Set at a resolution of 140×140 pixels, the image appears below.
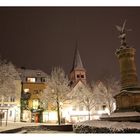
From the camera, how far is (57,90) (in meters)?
15.0

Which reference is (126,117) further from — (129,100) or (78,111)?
(78,111)

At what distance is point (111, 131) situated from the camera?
5.18 meters

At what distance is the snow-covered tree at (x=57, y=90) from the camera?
14.8 m

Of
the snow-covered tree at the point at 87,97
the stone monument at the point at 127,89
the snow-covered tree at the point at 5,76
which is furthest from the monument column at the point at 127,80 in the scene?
the snow-covered tree at the point at 87,97

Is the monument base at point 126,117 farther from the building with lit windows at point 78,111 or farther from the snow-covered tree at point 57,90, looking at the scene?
the building with lit windows at point 78,111

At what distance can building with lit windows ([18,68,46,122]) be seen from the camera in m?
18.2

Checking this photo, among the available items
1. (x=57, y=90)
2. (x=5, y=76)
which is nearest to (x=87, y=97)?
(x=57, y=90)

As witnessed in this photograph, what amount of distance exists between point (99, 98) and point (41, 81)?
612 centimetres

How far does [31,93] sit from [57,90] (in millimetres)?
5026

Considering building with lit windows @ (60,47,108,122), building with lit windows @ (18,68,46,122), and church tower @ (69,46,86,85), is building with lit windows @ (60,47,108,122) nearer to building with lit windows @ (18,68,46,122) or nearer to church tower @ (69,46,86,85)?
church tower @ (69,46,86,85)

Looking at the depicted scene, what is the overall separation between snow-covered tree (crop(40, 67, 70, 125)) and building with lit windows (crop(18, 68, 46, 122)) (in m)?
3.16

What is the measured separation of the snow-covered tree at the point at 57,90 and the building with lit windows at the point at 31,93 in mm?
3163

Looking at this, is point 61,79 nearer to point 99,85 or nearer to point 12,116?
point 99,85
